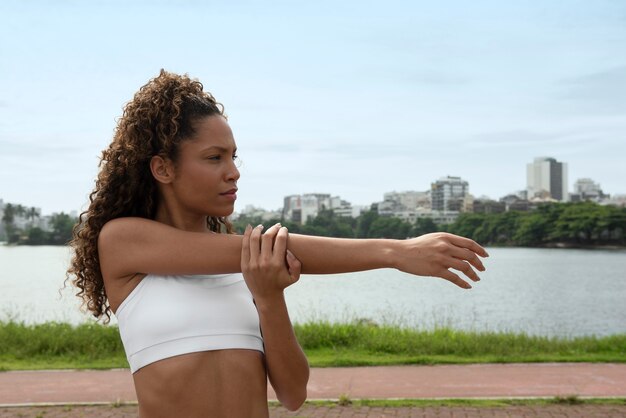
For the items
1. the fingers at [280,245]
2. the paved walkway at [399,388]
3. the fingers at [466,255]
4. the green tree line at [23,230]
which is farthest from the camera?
the green tree line at [23,230]

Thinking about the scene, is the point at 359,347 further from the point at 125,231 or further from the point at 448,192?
the point at 448,192

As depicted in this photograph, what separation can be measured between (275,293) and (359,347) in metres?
9.26

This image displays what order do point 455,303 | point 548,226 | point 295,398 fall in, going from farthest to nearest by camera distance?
1. point 548,226
2. point 455,303
3. point 295,398

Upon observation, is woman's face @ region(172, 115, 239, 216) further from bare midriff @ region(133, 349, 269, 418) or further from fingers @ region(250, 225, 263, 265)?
bare midriff @ region(133, 349, 269, 418)

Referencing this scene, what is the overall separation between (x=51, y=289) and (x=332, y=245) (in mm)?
32079

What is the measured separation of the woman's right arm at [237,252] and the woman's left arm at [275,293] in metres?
0.04

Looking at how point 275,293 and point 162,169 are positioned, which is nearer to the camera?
point 275,293

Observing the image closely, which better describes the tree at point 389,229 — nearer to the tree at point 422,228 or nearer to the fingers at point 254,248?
the tree at point 422,228

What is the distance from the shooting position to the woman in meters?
1.75

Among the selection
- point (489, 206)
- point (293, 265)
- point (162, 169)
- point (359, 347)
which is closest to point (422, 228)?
point (489, 206)

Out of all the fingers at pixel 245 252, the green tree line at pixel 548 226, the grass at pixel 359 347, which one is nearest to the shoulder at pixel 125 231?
the fingers at pixel 245 252

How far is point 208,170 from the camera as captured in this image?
5.99 feet

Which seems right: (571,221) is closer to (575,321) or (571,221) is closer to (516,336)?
(575,321)

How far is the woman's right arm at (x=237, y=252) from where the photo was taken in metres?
1.64
